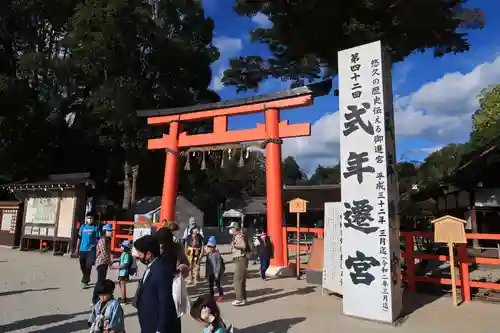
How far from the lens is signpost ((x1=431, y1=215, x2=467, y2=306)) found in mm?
6488

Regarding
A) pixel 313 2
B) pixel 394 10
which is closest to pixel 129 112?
pixel 313 2

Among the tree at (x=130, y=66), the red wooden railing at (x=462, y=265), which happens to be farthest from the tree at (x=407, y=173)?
the red wooden railing at (x=462, y=265)

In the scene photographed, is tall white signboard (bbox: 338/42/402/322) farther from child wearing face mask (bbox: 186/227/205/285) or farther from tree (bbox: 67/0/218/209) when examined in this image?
tree (bbox: 67/0/218/209)

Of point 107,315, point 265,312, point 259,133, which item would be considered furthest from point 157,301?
point 259,133

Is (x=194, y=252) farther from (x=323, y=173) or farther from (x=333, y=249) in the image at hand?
(x=323, y=173)

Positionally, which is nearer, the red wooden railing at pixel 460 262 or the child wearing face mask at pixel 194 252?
the red wooden railing at pixel 460 262

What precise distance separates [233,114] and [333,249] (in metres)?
6.26

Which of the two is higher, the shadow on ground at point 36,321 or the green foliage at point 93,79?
the green foliage at point 93,79

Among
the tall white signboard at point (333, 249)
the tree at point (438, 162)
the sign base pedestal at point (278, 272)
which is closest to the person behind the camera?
the tall white signboard at point (333, 249)

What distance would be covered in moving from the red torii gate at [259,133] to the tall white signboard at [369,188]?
4.05 meters

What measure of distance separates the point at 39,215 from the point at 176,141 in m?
7.28

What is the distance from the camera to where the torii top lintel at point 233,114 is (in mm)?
10680

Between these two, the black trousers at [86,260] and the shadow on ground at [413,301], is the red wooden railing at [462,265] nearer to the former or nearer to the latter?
the shadow on ground at [413,301]

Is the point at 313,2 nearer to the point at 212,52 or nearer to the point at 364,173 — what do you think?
the point at 364,173
